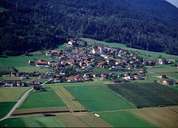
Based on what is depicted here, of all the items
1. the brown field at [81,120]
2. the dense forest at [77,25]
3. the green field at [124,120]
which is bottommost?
the green field at [124,120]

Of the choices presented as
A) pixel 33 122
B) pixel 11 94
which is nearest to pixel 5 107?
pixel 11 94

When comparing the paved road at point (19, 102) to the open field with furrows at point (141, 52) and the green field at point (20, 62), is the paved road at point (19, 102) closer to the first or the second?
the green field at point (20, 62)

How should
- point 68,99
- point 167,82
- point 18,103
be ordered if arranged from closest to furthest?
point 18,103, point 68,99, point 167,82

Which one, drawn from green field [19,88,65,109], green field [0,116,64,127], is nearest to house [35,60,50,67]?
green field [19,88,65,109]

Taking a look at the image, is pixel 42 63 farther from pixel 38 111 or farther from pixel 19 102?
pixel 38 111

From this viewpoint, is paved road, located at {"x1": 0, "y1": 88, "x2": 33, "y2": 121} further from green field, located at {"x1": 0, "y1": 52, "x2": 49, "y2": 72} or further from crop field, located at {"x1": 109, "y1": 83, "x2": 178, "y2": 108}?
crop field, located at {"x1": 109, "y1": 83, "x2": 178, "y2": 108}

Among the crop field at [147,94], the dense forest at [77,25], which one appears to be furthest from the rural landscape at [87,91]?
the dense forest at [77,25]
